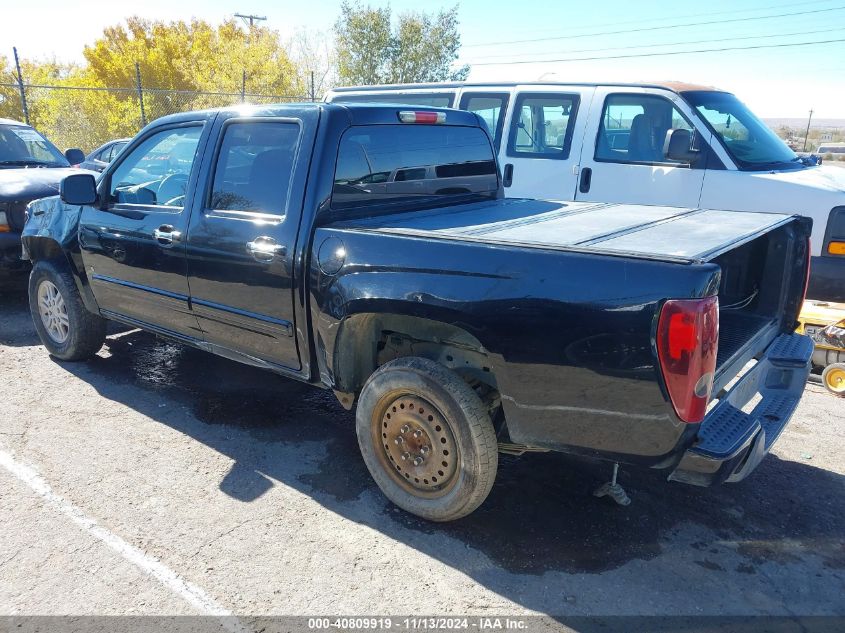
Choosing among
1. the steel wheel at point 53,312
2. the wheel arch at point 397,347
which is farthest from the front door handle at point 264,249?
the steel wheel at point 53,312

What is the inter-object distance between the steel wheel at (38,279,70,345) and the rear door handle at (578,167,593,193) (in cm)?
480

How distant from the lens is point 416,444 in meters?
3.25

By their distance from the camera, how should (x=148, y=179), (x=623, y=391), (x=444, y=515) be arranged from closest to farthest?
1. (x=623, y=391)
2. (x=444, y=515)
3. (x=148, y=179)

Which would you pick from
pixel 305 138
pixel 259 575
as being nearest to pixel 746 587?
pixel 259 575

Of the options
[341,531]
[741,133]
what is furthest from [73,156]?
[741,133]

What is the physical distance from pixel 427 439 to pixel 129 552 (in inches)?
56.8

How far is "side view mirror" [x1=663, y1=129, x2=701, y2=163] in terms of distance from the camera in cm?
599

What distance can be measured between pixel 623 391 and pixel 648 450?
10.4 inches

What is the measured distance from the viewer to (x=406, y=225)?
338 cm

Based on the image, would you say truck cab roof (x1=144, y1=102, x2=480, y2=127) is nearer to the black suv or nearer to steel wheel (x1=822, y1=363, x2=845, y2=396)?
steel wheel (x1=822, y1=363, x2=845, y2=396)

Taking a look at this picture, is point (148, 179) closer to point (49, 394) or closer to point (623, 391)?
point (49, 394)

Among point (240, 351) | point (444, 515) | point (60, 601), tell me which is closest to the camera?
point (60, 601)

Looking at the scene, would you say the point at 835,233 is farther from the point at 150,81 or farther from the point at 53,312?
the point at 150,81

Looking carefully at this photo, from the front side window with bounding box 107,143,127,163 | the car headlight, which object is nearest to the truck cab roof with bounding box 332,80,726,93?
the car headlight
